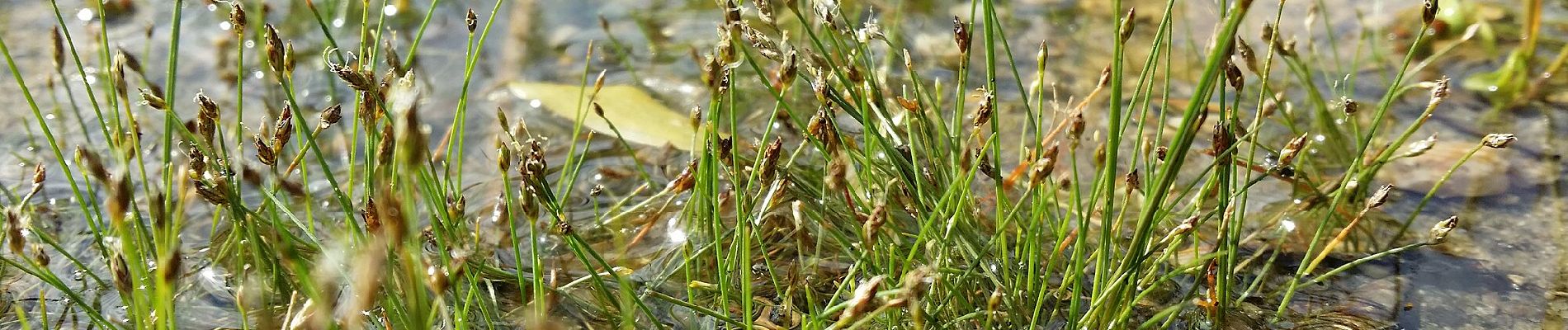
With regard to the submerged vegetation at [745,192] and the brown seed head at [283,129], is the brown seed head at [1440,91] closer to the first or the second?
the submerged vegetation at [745,192]

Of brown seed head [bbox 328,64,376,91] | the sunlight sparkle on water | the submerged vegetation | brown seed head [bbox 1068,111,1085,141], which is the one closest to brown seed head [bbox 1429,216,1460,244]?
the submerged vegetation

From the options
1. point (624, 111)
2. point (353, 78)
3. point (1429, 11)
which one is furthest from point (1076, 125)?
point (624, 111)

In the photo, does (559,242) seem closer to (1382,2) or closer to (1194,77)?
(1194,77)

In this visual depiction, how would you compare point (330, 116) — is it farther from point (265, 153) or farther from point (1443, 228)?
point (1443, 228)

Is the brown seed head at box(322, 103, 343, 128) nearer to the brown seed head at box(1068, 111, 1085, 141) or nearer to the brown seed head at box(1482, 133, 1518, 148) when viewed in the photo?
the brown seed head at box(1068, 111, 1085, 141)

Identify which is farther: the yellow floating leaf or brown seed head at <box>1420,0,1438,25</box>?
the yellow floating leaf

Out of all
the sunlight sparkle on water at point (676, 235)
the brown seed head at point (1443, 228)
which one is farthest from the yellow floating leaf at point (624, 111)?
the brown seed head at point (1443, 228)

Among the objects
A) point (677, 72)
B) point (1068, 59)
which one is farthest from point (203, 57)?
point (1068, 59)

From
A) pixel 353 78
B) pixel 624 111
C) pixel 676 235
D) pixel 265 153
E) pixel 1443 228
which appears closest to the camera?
pixel 353 78
